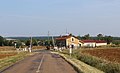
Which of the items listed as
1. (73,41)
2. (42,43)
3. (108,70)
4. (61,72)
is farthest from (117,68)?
(42,43)

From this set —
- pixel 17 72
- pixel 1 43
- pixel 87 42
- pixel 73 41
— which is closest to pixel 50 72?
pixel 17 72

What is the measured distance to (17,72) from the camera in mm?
23688

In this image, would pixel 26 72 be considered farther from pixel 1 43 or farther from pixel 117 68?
pixel 1 43

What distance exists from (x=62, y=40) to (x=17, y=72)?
382ft

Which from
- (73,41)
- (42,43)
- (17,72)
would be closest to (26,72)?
(17,72)

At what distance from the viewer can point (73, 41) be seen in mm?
130000

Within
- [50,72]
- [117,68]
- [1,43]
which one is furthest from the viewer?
[1,43]

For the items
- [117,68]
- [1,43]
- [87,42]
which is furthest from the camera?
[1,43]

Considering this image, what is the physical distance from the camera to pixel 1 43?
164 metres

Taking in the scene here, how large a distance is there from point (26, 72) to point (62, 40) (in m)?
117

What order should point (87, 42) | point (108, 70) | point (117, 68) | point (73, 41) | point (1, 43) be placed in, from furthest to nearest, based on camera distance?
point (1, 43) → point (87, 42) → point (73, 41) → point (108, 70) → point (117, 68)

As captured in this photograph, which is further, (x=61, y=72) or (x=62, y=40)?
(x=62, y=40)

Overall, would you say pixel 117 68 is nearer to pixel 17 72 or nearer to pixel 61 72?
pixel 61 72

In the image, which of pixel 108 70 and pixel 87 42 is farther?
pixel 87 42
